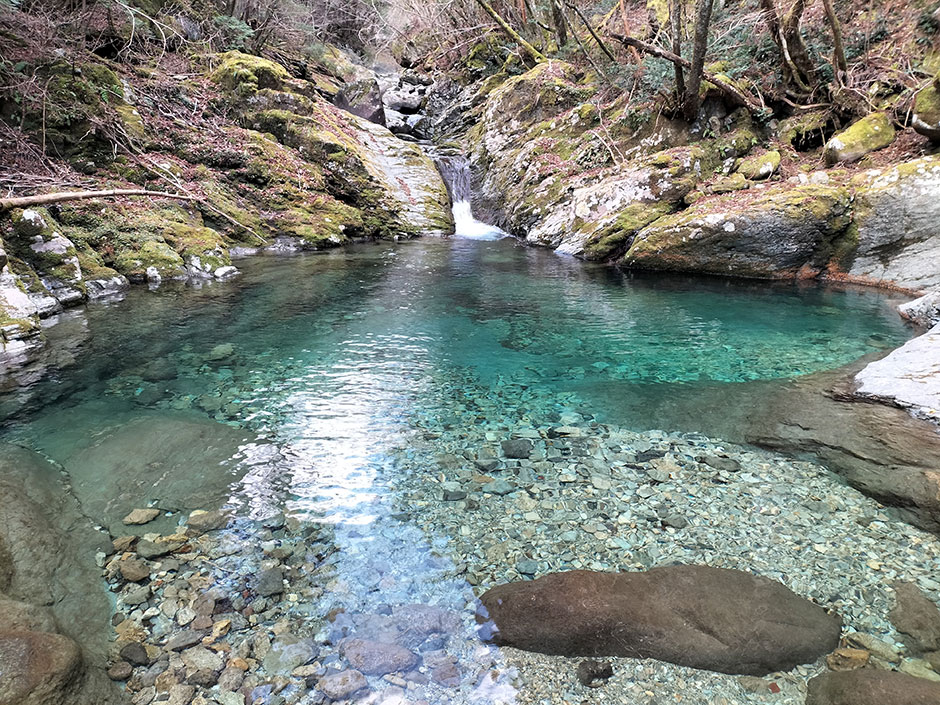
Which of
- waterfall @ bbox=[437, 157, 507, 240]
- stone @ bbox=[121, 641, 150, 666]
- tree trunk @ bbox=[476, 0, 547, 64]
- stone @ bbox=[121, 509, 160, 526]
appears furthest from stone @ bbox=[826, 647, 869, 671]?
tree trunk @ bbox=[476, 0, 547, 64]

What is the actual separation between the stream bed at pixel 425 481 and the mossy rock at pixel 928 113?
165 inches

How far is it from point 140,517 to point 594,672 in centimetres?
294

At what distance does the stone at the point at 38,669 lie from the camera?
5.81 feet

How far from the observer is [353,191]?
1595 centimetres

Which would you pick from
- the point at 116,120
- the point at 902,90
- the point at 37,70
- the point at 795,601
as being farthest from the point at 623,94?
the point at 795,601

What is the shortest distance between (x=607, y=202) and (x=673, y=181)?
160cm

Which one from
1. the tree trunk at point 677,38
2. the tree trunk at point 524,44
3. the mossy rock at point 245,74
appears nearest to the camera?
the tree trunk at point 677,38

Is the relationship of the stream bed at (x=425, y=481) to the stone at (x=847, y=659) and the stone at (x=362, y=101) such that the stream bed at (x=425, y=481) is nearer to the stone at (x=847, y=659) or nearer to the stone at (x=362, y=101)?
the stone at (x=847, y=659)

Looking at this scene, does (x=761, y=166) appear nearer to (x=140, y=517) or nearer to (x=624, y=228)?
(x=624, y=228)

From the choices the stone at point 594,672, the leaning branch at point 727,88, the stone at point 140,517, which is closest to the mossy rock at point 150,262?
the stone at point 140,517

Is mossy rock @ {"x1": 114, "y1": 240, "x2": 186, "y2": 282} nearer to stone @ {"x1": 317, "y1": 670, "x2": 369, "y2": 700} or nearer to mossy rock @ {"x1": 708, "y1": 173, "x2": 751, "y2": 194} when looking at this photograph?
stone @ {"x1": 317, "y1": 670, "x2": 369, "y2": 700}

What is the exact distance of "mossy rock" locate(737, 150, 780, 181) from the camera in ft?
36.6

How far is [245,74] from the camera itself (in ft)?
51.1

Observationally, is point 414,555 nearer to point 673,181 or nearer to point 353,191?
point 673,181
